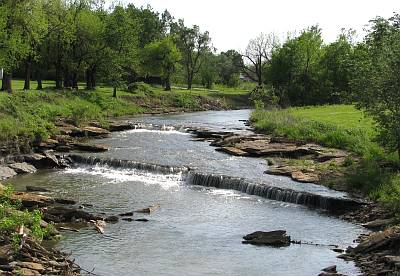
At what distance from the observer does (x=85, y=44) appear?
67812 mm

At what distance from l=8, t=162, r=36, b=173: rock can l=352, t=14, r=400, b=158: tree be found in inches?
892

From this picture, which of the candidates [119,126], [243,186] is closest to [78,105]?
[119,126]

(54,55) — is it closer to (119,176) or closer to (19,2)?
(19,2)

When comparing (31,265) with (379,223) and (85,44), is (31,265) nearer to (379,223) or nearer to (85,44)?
(379,223)

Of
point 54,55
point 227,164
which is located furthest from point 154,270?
point 54,55

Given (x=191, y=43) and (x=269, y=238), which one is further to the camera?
(x=191, y=43)

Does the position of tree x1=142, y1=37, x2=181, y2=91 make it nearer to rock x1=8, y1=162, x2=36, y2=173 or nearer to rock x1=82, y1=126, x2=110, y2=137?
rock x1=82, y1=126, x2=110, y2=137

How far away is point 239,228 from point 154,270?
6.41 meters

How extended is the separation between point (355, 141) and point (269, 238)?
2013cm

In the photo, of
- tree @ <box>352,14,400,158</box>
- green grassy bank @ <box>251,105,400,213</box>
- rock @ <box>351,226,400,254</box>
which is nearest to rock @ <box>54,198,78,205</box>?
rock @ <box>351,226,400,254</box>

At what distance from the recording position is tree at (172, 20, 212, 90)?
114 metres

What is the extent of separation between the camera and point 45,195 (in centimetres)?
2928

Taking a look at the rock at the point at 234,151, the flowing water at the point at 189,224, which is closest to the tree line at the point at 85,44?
the flowing water at the point at 189,224

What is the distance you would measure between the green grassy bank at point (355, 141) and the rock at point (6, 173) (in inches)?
856
